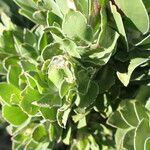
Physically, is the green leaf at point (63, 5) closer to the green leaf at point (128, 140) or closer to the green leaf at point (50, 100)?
the green leaf at point (50, 100)

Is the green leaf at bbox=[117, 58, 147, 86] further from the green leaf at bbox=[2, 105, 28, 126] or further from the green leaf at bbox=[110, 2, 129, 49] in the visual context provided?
the green leaf at bbox=[2, 105, 28, 126]

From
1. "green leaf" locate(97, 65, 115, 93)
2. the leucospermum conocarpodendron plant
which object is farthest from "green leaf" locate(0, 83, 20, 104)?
"green leaf" locate(97, 65, 115, 93)

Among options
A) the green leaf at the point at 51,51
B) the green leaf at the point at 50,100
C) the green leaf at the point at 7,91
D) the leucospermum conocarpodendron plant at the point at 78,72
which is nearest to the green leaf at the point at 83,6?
the leucospermum conocarpodendron plant at the point at 78,72

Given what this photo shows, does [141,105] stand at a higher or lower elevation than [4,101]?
lower

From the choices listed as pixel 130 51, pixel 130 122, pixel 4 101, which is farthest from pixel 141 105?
pixel 4 101

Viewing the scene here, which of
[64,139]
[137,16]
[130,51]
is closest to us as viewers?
[137,16]

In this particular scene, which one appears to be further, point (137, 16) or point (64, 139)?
point (64, 139)

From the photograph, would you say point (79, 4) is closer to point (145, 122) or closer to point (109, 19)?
point (109, 19)

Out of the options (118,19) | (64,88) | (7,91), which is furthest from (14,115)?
(118,19)
